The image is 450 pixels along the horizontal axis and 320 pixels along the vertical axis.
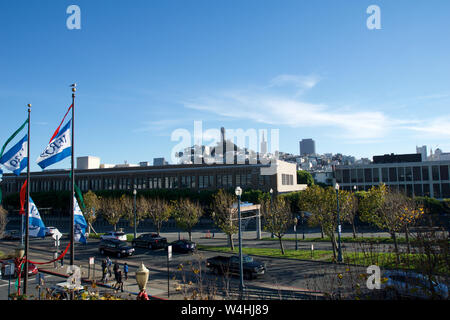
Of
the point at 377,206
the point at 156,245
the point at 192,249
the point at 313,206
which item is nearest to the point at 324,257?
the point at 313,206

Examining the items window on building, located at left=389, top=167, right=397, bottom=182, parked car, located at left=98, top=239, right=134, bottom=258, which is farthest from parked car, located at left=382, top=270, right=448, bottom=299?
window on building, located at left=389, top=167, right=397, bottom=182

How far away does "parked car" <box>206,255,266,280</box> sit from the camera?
862 inches

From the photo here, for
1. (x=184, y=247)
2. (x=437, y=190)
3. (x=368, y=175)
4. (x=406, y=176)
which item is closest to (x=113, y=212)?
(x=184, y=247)

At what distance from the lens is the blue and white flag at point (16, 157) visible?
1634cm

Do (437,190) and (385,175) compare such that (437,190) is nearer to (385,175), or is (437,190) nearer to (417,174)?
(417,174)

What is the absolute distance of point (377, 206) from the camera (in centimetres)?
3250

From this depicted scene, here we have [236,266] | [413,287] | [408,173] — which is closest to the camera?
[413,287]

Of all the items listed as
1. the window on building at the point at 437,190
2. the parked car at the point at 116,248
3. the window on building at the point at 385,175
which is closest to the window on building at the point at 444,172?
the window on building at the point at 437,190

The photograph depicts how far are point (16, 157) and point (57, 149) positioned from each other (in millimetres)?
2981

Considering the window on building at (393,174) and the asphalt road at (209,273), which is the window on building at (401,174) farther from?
the asphalt road at (209,273)

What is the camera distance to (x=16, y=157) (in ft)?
53.9

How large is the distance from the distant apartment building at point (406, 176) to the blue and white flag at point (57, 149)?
68888 millimetres

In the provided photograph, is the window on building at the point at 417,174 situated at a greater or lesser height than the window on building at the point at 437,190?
greater
